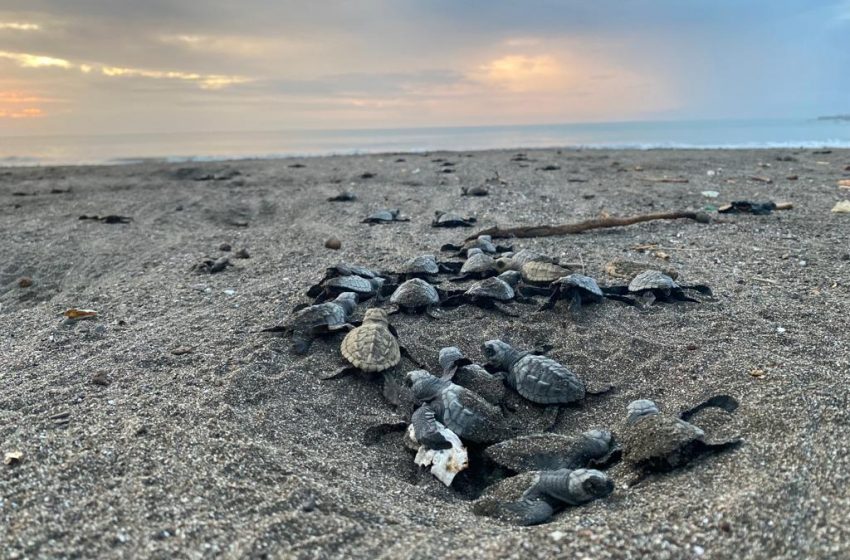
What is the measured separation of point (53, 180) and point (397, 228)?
432 inches

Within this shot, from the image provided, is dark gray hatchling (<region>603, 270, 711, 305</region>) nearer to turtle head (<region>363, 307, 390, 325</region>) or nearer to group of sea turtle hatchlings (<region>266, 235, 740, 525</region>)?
group of sea turtle hatchlings (<region>266, 235, 740, 525</region>)

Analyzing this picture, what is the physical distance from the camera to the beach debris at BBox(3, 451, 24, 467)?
8.66 ft

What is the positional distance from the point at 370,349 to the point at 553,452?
1.39 m

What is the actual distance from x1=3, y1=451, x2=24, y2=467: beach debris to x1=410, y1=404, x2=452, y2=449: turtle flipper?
1772 mm

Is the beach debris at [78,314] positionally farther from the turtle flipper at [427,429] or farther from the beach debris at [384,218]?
the beach debris at [384,218]

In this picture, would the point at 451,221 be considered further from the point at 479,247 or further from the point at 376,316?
the point at 376,316

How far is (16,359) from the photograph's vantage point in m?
4.07

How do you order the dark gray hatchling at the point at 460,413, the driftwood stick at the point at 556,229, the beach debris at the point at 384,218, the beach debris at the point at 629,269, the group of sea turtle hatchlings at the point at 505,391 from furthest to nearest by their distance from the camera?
the beach debris at the point at 384,218 < the driftwood stick at the point at 556,229 < the beach debris at the point at 629,269 < the dark gray hatchling at the point at 460,413 < the group of sea turtle hatchlings at the point at 505,391

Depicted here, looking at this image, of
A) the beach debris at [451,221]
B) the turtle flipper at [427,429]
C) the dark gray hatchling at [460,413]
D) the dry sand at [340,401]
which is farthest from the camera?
the beach debris at [451,221]

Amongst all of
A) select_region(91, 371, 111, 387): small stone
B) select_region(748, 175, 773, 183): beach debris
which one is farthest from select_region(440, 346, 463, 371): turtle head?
select_region(748, 175, 773, 183): beach debris

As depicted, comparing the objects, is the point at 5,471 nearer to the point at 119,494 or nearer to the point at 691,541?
the point at 119,494

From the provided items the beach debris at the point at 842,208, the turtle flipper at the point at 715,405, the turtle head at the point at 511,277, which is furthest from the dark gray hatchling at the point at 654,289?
the beach debris at the point at 842,208

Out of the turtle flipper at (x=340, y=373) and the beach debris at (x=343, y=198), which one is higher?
the beach debris at (x=343, y=198)

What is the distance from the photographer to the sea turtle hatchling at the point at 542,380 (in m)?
3.42
